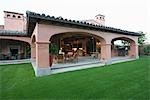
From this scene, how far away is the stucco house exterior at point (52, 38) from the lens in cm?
1004

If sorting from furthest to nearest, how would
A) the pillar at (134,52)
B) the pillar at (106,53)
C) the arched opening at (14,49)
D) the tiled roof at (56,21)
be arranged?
the arched opening at (14,49), the pillar at (134,52), the pillar at (106,53), the tiled roof at (56,21)

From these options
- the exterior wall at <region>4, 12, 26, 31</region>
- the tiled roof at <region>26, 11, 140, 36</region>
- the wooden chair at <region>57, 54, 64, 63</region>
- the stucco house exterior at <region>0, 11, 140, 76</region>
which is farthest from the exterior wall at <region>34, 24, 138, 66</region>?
Answer: the exterior wall at <region>4, 12, 26, 31</region>

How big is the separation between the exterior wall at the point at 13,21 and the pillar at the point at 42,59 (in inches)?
733

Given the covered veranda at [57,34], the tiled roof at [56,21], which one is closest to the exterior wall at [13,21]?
the covered veranda at [57,34]

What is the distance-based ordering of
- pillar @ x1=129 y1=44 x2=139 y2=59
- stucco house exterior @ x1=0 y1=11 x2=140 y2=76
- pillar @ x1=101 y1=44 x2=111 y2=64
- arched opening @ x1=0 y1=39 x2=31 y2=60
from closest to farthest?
stucco house exterior @ x1=0 y1=11 x2=140 y2=76
pillar @ x1=101 y1=44 x2=111 y2=64
pillar @ x1=129 y1=44 x2=139 y2=59
arched opening @ x1=0 y1=39 x2=31 y2=60

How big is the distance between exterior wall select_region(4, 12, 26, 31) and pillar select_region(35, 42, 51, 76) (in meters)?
18.6

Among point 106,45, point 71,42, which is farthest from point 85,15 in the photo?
point 106,45

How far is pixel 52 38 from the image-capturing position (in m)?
17.1

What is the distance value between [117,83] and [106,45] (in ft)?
26.7

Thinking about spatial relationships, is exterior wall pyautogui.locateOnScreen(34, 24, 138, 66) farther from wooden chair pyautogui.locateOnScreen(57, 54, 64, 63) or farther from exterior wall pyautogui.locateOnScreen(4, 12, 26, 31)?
exterior wall pyautogui.locateOnScreen(4, 12, 26, 31)

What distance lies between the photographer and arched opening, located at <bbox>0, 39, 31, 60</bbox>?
20547 millimetres

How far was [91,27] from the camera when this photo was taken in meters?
13.2

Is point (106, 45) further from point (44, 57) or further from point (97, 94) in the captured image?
point (97, 94)

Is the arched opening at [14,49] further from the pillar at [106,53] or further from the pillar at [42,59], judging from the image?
the pillar at [42,59]
